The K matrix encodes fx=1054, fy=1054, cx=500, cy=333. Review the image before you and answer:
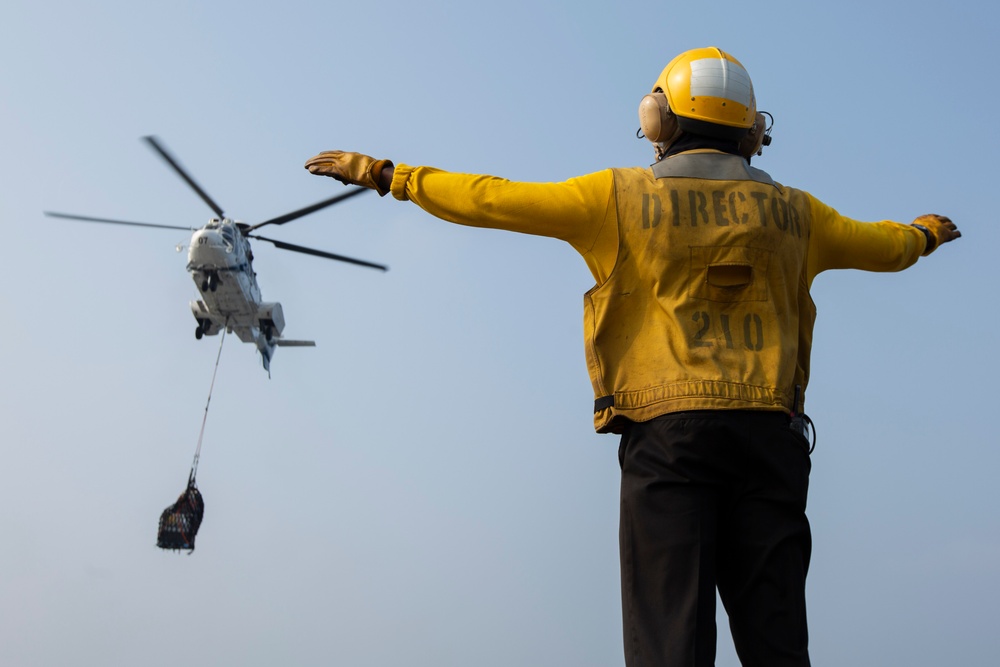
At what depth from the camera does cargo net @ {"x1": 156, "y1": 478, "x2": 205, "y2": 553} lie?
1956cm

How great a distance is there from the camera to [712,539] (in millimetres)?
3486

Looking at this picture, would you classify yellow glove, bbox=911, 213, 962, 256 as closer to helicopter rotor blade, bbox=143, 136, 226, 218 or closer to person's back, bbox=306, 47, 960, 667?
person's back, bbox=306, 47, 960, 667

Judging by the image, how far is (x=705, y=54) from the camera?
155 inches

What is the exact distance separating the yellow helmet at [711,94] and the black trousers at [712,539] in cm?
111

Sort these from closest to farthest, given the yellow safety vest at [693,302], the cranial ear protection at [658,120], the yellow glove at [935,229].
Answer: the yellow safety vest at [693,302] → the cranial ear protection at [658,120] → the yellow glove at [935,229]

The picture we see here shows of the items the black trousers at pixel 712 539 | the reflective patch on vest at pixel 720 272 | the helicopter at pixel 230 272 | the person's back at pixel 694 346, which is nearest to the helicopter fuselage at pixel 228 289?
the helicopter at pixel 230 272

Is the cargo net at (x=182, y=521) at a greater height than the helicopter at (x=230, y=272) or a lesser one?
lesser

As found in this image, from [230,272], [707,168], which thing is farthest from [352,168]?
[230,272]

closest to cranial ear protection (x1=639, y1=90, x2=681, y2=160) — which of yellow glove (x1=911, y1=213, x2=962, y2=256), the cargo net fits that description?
yellow glove (x1=911, y1=213, x2=962, y2=256)

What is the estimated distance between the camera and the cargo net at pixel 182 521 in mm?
19562

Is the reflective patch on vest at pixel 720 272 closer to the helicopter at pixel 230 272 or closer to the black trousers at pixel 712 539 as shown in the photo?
the black trousers at pixel 712 539

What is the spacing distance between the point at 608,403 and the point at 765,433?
54 cm

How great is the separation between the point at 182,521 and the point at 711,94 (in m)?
18.1

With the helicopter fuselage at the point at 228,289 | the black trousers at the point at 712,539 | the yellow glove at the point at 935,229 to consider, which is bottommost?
the black trousers at the point at 712,539
